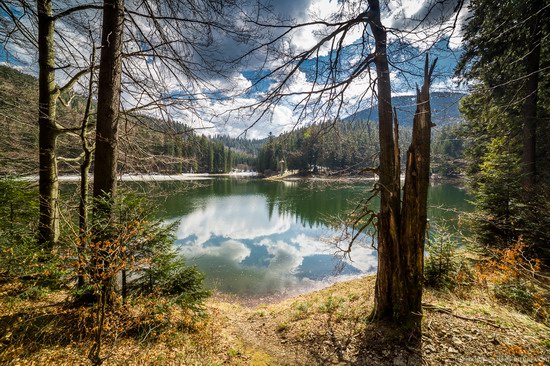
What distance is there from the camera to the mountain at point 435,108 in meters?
3.08

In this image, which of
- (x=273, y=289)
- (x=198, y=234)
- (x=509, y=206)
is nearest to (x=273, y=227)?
(x=198, y=234)

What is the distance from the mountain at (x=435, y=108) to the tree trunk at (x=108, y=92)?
13.6ft

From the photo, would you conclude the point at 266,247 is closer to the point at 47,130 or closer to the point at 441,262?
the point at 441,262

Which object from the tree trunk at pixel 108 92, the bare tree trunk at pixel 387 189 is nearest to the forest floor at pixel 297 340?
the bare tree trunk at pixel 387 189

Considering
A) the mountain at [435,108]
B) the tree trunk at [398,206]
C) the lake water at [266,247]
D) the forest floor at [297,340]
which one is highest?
the mountain at [435,108]

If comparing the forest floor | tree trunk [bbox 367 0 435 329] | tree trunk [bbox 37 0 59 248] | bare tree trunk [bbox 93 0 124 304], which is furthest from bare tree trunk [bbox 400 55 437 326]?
tree trunk [bbox 37 0 59 248]

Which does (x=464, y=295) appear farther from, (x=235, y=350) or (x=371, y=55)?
(x=371, y=55)

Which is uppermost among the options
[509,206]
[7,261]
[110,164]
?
[110,164]

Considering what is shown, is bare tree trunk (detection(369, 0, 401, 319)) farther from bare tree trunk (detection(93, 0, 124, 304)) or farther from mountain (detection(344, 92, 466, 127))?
bare tree trunk (detection(93, 0, 124, 304))

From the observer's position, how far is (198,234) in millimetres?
17422

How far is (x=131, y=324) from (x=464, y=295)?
21.3ft

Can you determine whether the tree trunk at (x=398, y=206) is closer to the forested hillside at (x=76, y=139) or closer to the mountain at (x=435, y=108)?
the mountain at (x=435, y=108)

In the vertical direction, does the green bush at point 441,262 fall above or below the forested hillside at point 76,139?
below

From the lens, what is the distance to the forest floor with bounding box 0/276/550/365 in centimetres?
291
